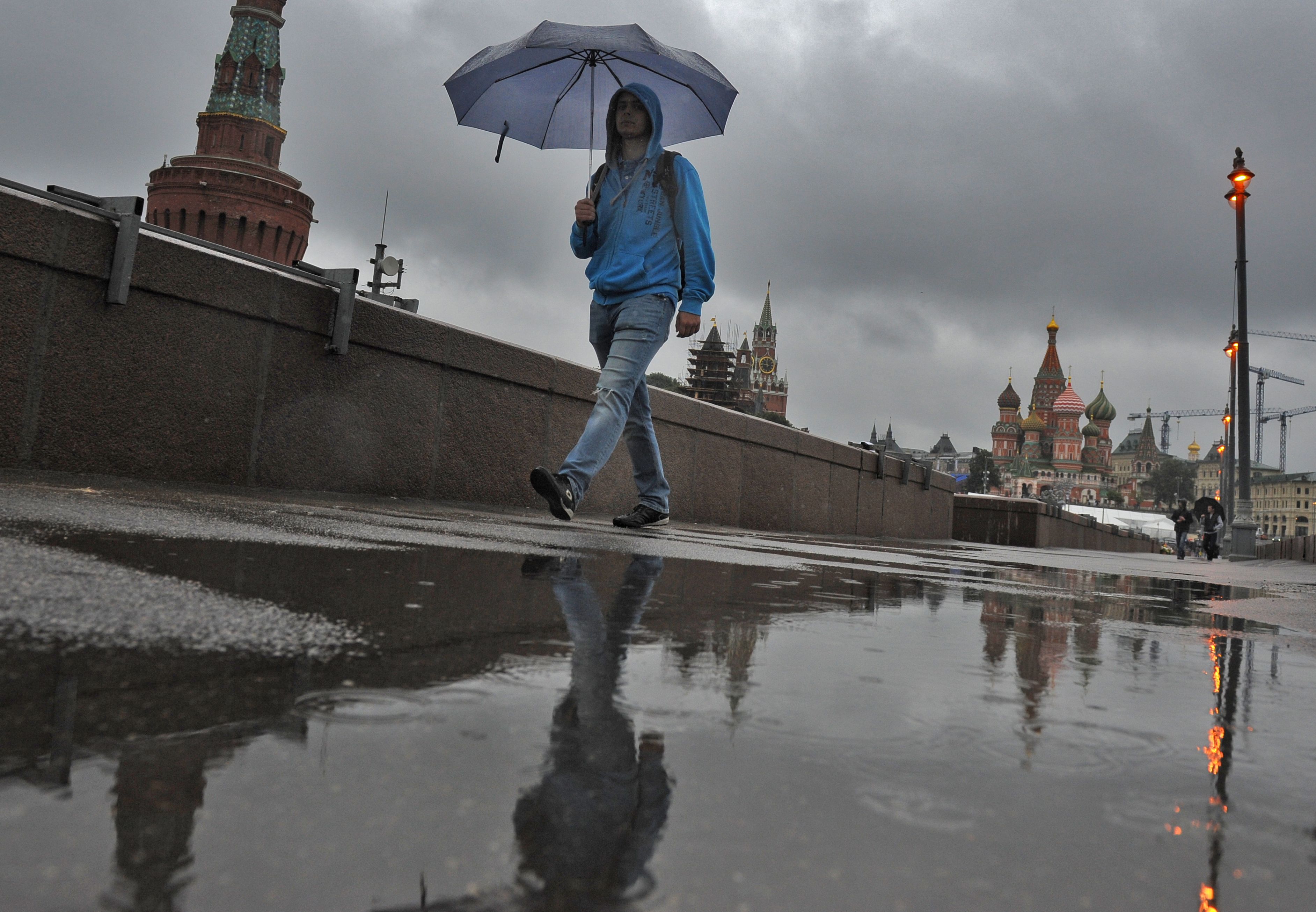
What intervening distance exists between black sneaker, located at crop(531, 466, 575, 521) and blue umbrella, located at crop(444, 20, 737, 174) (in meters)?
2.62

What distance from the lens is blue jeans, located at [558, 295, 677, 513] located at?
172 inches

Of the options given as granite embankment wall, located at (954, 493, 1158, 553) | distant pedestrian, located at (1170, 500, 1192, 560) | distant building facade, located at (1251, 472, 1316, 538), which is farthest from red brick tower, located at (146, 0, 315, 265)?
distant building facade, located at (1251, 472, 1316, 538)

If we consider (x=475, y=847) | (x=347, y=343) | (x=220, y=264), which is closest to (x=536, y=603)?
(x=475, y=847)

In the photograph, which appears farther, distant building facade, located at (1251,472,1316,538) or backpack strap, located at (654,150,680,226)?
distant building facade, located at (1251,472,1316,538)

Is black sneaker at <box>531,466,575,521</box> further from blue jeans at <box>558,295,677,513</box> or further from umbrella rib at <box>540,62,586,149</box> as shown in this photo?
umbrella rib at <box>540,62,586,149</box>

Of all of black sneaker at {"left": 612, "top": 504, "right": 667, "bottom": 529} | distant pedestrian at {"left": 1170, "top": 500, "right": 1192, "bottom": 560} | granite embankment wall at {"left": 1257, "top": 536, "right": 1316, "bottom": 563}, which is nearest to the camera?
black sneaker at {"left": 612, "top": 504, "right": 667, "bottom": 529}

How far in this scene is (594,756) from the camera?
0.63 m

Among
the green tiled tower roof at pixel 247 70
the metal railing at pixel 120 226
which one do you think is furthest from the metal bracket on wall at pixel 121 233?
the green tiled tower roof at pixel 247 70

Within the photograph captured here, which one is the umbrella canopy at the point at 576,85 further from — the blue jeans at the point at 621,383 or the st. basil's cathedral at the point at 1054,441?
the st. basil's cathedral at the point at 1054,441

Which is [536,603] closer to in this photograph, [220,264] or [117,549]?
[117,549]

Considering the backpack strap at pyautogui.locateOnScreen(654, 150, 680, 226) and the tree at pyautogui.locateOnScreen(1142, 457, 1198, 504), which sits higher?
the tree at pyautogui.locateOnScreen(1142, 457, 1198, 504)

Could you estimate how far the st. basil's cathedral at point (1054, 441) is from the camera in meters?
135

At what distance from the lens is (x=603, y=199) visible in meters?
4.82

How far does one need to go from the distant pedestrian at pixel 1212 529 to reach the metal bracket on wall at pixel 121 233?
21777mm
